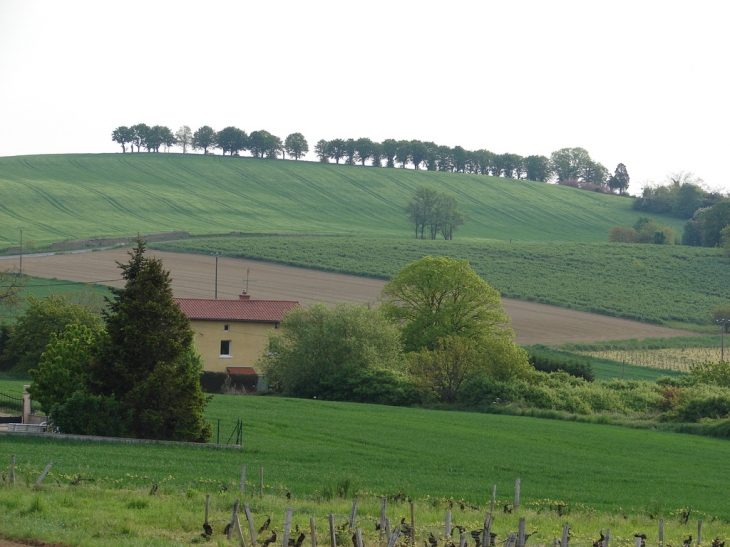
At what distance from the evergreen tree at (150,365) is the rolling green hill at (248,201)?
82.7 m

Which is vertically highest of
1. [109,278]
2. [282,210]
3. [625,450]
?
[282,210]

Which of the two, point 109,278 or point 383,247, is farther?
point 383,247

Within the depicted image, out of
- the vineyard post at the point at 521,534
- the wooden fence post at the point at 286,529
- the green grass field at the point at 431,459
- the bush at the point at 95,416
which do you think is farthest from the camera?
the bush at the point at 95,416

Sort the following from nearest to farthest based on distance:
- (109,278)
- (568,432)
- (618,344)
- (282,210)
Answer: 1. (568,432)
2. (618,344)
3. (109,278)
4. (282,210)

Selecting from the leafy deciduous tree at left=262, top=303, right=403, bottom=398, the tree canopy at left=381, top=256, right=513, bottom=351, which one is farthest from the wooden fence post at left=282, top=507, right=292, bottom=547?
the tree canopy at left=381, top=256, right=513, bottom=351

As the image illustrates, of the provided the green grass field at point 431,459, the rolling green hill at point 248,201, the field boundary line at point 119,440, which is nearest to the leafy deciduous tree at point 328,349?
the green grass field at point 431,459

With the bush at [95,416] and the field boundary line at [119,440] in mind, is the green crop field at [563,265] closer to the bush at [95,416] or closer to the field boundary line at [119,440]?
the field boundary line at [119,440]

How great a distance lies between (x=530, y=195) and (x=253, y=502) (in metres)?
176

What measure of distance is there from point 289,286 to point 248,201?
6191 centimetres

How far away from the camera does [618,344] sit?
82062 millimetres

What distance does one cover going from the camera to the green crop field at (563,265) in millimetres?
102312

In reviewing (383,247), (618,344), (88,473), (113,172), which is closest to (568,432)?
(88,473)

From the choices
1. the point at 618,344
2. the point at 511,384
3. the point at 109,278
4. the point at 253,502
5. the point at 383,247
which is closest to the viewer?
the point at 253,502

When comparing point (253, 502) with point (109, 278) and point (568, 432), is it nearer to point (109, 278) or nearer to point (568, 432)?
point (568, 432)
